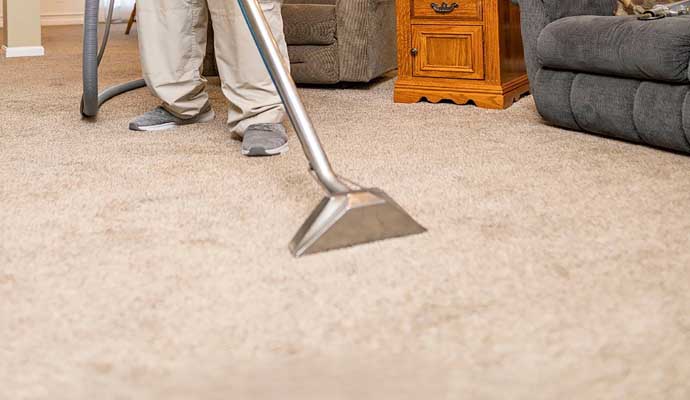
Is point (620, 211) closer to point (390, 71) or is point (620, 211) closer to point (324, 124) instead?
point (324, 124)

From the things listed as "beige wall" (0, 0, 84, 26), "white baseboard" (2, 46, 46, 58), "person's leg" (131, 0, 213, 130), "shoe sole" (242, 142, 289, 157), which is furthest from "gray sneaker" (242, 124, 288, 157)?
"beige wall" (0, 0, 84, 26)

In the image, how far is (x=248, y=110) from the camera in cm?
225

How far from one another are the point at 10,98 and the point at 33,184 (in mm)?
1411

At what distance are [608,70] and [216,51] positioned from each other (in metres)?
1.01

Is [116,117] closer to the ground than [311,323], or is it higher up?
closer to the ground

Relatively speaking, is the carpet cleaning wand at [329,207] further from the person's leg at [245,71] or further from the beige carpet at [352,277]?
the person's leg at [245,71]

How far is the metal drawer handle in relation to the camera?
2.86m

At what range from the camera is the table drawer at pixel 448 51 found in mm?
2863

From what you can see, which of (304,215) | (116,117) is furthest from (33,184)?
(116,117)

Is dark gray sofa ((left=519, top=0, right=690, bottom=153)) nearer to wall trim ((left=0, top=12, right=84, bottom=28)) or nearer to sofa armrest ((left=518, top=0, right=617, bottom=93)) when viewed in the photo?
sofa armrest ((left=518, top=0, right=617, bottom=93))

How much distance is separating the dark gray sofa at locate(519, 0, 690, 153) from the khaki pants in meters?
0.72

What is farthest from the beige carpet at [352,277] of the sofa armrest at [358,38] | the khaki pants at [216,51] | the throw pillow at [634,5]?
the sofa armrest at [358,38]

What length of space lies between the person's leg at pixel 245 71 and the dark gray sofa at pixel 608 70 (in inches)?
28.2

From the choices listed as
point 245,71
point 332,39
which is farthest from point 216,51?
point 332,39
